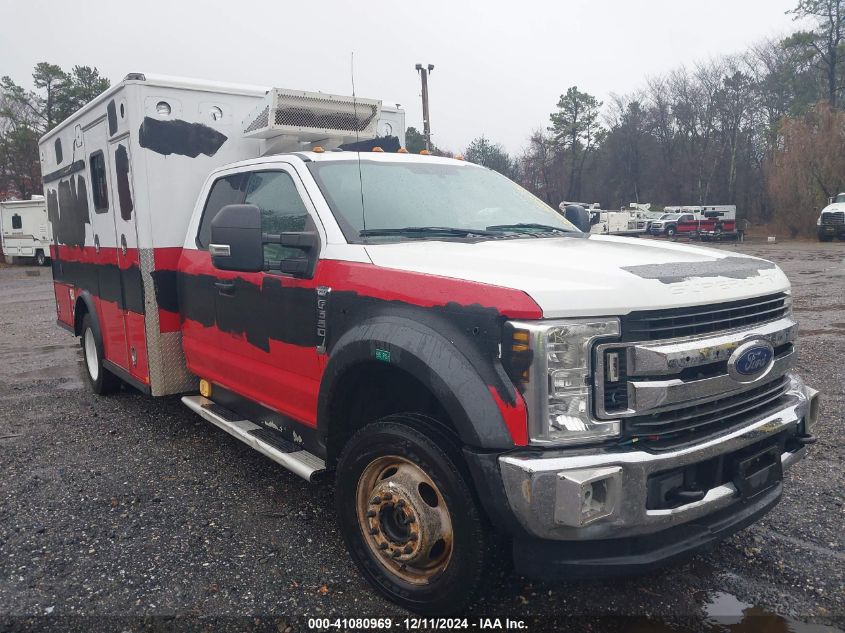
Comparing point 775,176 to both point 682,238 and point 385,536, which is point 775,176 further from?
point 385,536

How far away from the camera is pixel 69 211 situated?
680 cm

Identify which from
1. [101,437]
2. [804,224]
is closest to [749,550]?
[101,437]

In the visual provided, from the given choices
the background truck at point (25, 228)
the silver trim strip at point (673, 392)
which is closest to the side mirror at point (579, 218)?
the silver trim strip at point (673, 392)

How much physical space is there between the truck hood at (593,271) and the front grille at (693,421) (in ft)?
1.38

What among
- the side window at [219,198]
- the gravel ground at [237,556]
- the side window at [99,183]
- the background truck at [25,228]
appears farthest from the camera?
the background truck at [25,228]

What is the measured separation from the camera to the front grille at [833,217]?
29.7 meters

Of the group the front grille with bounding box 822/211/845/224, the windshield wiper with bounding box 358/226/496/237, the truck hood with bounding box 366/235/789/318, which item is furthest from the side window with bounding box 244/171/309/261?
the front grille with bounding box 822/211/845/224

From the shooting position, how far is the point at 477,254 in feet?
10.1

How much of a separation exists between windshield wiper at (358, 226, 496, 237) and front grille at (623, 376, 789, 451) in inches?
57.7

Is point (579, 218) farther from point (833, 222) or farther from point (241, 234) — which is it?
point (833, 222)

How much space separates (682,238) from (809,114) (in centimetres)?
924

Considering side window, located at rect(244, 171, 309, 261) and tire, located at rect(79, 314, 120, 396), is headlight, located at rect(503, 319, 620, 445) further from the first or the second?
tire, located at rect(79, 314, 120, 396)

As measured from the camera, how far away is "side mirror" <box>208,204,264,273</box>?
3459 mm

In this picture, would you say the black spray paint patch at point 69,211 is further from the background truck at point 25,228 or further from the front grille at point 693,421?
the background truck at point 25,228
